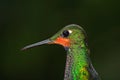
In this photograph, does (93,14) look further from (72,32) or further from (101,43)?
(72,32)

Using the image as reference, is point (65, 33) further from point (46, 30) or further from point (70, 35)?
point (46, 30)

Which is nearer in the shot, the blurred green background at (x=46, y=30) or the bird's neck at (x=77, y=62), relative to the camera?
the bird's neck at (x=77, y=62)

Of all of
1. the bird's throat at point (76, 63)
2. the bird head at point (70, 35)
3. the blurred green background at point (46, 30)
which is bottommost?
the bird's throat at point (76, 63)

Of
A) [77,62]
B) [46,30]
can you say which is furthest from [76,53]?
[46,30]

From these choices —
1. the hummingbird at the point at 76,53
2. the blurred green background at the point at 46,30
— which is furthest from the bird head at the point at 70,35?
the blurred green background at the point at 46,30

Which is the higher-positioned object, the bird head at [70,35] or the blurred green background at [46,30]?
the blurred green background at [46,30]

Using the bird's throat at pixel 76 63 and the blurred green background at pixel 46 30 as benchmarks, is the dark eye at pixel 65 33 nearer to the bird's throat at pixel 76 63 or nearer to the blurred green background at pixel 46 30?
the bird's throat at pixel 76 63
